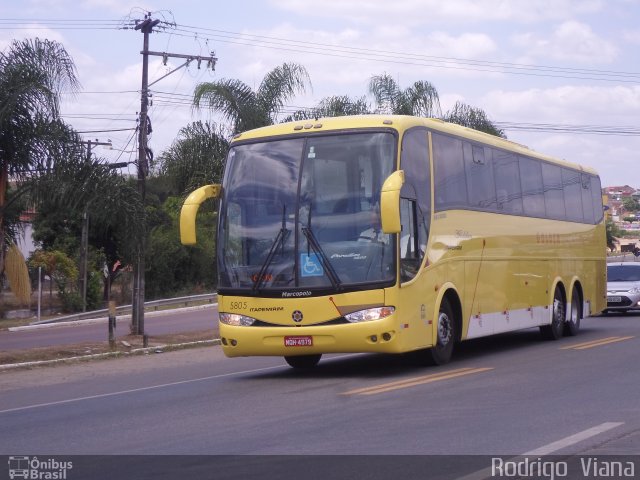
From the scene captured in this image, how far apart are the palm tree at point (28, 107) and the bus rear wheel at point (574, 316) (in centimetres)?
1175

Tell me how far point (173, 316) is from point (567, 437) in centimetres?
3022

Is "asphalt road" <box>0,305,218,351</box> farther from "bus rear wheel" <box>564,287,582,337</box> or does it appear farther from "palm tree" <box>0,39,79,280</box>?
"bus rear wheel" <box>564,287,582,337</box>

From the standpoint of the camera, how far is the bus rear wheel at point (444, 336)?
15766mm

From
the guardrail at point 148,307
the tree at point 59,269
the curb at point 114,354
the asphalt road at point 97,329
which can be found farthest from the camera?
the tree at point 59,269

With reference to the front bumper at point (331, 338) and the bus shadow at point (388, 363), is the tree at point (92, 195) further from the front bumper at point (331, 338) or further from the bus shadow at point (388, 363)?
the front bumper at point (331, 338)

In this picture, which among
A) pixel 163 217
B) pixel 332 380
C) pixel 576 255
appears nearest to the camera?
pixel 332 380

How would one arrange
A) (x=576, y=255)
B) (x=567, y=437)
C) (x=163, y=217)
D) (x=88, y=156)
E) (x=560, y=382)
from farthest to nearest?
(x=163, y=217), (x=576, y=255), (x=88, y=156), (x=560, y=382), (x=567, y=437)

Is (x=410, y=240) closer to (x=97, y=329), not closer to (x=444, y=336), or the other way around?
(x=444, y=336)

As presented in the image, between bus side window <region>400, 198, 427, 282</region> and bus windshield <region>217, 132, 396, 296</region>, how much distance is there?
1.20 ft

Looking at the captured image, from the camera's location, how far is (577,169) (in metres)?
24.4

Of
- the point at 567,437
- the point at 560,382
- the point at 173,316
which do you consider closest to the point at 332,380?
the point at 560,382

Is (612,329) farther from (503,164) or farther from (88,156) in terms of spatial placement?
(88,156)

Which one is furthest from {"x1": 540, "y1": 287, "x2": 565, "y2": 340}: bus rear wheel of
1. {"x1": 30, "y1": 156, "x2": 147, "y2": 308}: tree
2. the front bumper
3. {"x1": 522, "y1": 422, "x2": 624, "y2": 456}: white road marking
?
{"x1": 522, "y1": 422, "x2": 624, "y2": 456}: white road marking
